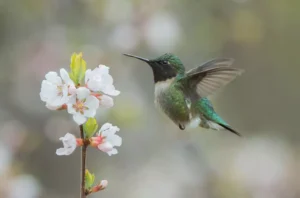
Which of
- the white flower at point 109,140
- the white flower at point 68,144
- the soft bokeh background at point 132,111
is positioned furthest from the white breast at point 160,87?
the soft bokeh background at point 132,111

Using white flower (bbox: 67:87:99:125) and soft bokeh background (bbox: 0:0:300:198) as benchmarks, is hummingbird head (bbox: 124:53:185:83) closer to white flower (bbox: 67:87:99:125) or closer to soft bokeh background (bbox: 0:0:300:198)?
white flower (bbox: 67:87:99:125)

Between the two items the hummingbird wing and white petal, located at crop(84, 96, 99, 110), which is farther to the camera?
the hummingbird wing

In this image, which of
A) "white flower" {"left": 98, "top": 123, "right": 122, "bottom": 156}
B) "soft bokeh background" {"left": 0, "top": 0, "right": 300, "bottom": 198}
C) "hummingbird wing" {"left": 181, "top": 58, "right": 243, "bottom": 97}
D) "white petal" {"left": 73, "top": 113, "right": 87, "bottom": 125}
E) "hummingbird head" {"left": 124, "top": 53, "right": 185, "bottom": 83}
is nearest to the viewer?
"white petal" {"left": 73, "top": 113, "right": 87, "bottom": 125}

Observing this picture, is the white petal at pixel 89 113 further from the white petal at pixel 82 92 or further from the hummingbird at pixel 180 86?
the hummingbird at pixel 180 86

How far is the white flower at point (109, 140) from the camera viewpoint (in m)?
1.14

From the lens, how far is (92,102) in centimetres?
109

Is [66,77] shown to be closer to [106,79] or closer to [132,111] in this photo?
[106,79]

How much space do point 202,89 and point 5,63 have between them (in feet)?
7.32

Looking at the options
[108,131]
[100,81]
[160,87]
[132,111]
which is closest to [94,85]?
[100,81]

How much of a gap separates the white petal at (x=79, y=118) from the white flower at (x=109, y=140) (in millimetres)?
98

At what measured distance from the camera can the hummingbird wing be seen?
1.47 m

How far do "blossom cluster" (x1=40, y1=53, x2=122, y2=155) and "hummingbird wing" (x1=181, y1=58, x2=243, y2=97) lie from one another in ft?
1.39

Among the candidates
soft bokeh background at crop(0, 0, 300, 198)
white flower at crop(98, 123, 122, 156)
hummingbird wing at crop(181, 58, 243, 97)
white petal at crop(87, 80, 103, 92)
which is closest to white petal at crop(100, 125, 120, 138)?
white flower at crop(98, 123, 122, 156)

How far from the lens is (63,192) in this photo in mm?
4301
